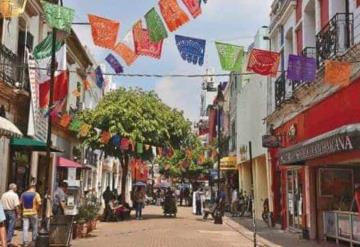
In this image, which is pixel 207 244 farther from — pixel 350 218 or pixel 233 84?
pixel 233 84

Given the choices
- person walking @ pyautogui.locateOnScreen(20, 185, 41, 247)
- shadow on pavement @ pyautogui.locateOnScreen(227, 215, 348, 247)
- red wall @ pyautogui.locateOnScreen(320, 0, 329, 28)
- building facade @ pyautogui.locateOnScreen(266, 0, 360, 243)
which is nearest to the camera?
building facade @ pyautogui.locateOnScreen(266, 0, 360, 243)

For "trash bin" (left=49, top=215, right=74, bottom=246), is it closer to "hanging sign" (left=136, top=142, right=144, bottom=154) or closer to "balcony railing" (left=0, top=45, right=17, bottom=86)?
"balcony railing" (left=0, top=45, right=17, bottom=86)

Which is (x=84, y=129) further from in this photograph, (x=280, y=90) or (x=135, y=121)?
(x=280, y=90)

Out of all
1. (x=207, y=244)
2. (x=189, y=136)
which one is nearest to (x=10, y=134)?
(x=207, y=244)

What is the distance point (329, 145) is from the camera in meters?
13.5

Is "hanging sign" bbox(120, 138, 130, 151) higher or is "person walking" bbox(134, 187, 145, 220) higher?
"hanging sign" bbox(120, 138, 130, 151)

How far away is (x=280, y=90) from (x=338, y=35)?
7.38 meters

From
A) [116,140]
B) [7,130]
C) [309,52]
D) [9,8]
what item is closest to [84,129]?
[116,140]

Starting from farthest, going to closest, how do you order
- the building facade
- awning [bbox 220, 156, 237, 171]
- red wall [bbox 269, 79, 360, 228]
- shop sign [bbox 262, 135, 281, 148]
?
1. awning [bbox 220, 156, 237, 171]
2. shop sign [bbox 262, 135, 281, 148]
3. the building facade
4. red wall [bbox 269, 79, 360, 228]

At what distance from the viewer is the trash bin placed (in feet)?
51.1

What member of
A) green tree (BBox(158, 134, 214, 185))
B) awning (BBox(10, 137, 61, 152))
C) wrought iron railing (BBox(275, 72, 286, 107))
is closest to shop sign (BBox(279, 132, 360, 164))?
wrought iron railing (BBox(275, 72, 286, 107))

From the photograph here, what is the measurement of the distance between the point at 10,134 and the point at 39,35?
9.29m

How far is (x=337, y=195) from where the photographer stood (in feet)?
61.4

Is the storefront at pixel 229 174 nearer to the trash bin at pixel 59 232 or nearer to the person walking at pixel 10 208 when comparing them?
the trash bin at pixel 59 232
